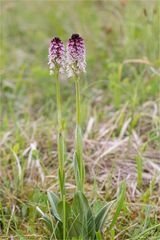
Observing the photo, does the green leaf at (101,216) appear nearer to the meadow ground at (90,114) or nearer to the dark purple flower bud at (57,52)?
the meadow ground at (90,114)

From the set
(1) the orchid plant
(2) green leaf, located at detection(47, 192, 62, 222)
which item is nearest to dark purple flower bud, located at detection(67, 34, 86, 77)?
(1) the orchid plant

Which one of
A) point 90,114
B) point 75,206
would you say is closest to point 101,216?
point 75,206

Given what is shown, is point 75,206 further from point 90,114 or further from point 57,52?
point 90,114

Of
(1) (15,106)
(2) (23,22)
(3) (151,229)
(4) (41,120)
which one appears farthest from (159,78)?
(2) (23,22)

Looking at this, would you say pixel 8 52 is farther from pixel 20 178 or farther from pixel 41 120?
pixel 20 178

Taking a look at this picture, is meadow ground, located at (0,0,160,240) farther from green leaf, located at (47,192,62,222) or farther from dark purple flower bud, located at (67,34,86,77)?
dark purple flower bud, located at (67,34,86,77)

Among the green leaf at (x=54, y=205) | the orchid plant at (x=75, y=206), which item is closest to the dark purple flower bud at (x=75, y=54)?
the orchid plant at (x=75, y=206)
